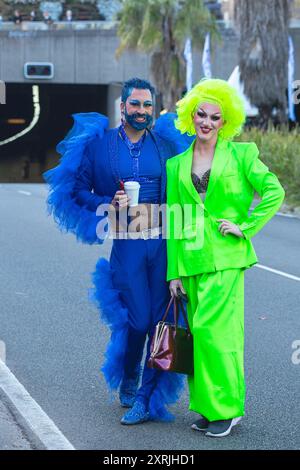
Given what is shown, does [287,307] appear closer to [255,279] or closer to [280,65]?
[255,279]

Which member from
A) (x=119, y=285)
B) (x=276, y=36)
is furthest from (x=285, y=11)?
(x=119, y=285)

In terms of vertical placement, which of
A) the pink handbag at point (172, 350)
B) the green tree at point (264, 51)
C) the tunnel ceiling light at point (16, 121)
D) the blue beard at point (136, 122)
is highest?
the blue beard at point (136, 122)

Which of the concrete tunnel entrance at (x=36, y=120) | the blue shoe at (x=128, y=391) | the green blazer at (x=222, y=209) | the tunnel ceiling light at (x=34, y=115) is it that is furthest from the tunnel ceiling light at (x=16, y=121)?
the green blazer at (x=222, y=209)

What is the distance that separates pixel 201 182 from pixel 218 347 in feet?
2.84

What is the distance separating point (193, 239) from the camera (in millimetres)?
6340

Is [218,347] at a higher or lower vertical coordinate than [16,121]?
higher

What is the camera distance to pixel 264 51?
3167cm

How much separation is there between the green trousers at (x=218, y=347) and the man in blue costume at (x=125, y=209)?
1.12ft

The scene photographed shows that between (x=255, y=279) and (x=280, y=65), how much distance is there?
1924 cm

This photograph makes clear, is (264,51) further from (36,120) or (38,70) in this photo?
(36,120)

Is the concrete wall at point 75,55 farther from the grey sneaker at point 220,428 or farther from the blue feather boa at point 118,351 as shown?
the grey sneaker at point 220,428

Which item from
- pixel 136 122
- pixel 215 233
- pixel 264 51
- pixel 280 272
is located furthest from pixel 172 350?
pixel 264 51

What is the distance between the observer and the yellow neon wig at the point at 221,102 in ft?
20.9
